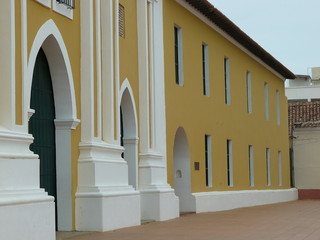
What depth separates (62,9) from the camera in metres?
14.4

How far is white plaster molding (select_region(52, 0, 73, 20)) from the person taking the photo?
14.0m

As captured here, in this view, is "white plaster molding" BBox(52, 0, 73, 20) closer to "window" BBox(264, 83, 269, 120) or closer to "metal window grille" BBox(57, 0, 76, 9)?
"metal window grille" BBox(57, 0, 76, 9)

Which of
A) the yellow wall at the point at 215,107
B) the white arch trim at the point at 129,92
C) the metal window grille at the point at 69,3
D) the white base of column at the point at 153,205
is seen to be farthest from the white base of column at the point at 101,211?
the yellow wall at the point at 215,107

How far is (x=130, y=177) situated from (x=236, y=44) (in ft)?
38.4

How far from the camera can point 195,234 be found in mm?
14750

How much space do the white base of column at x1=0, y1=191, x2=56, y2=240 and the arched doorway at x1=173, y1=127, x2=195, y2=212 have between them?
400 inches

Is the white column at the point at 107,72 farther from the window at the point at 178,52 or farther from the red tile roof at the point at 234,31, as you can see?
the red tile roof at the point at 234,31

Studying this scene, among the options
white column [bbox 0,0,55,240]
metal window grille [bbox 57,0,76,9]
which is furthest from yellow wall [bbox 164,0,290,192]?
white column [bbox 0,0,55,240]

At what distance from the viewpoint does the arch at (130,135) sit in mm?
18438

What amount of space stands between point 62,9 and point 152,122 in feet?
18.5

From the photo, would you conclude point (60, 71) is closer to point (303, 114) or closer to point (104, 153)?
point (104, 153)

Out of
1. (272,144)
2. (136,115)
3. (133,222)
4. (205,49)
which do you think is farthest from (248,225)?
(272,144)

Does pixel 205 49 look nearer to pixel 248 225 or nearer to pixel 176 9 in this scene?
pixel 176 9

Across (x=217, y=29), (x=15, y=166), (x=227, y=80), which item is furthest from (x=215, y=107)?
(x=15, y=166)
